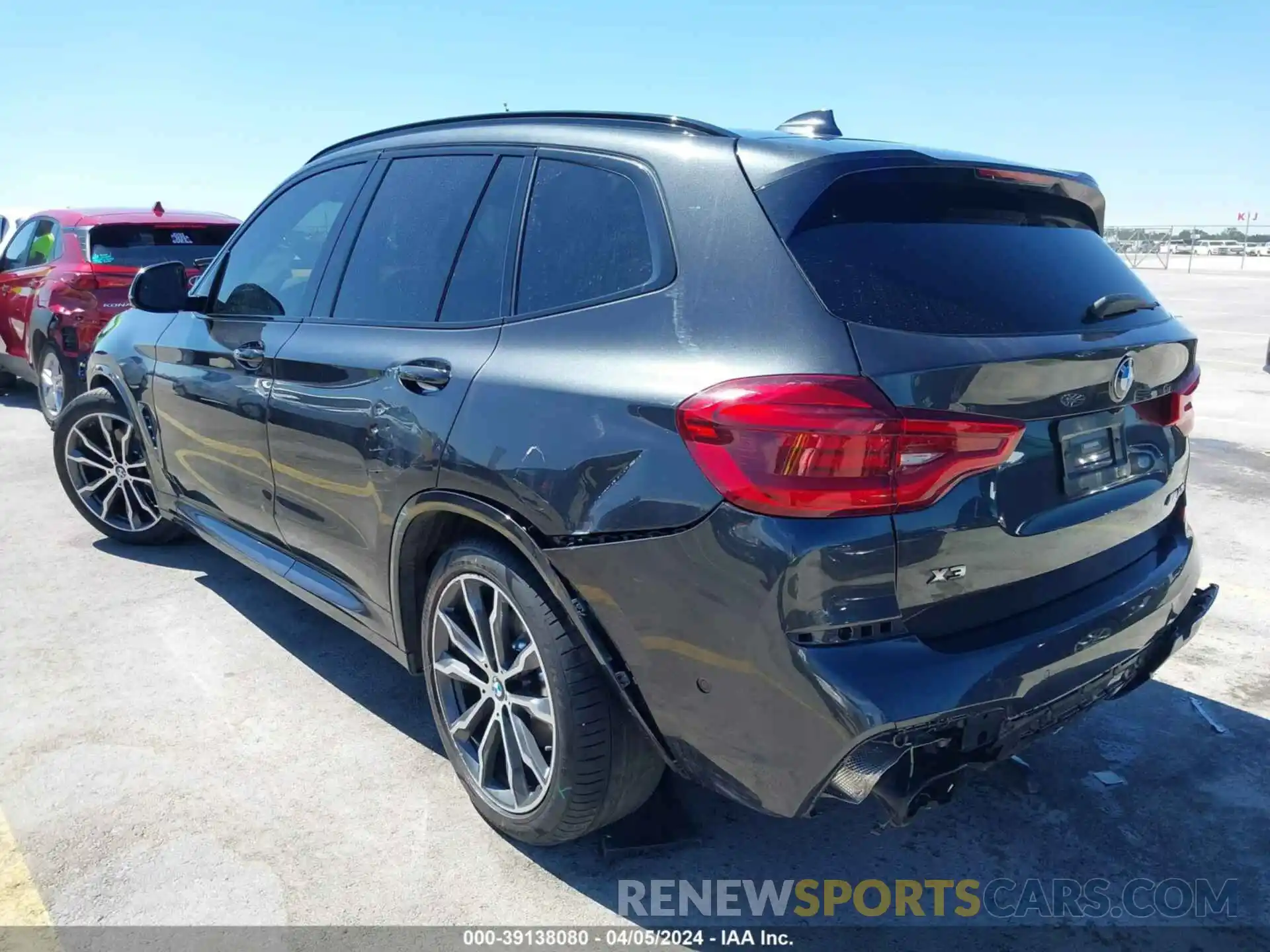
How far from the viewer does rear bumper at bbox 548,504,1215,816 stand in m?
1.86

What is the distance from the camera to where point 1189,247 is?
3538 centimetres

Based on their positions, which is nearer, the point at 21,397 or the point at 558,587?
the point at 558,587

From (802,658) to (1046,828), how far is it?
136cm

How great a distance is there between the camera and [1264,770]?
9.75ft

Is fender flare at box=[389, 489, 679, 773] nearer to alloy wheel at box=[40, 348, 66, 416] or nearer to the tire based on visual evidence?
the tire

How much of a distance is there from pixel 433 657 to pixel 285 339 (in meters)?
1.29

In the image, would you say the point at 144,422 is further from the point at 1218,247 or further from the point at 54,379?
the point at 1218,247

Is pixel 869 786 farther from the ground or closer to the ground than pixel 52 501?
farther from the ground

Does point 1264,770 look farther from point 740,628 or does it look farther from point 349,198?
point 349,198

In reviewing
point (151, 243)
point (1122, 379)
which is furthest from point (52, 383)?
point (1122, 379)

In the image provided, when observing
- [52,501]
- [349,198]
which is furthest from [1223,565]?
[52,501]

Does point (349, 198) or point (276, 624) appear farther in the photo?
point (276, 624)

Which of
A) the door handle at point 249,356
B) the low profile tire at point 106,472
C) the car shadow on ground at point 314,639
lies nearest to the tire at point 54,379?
the low profile tire at point 106,472

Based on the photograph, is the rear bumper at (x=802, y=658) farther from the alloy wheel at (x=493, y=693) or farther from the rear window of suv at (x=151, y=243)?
the rear window of suv at (x=151, y=243)
